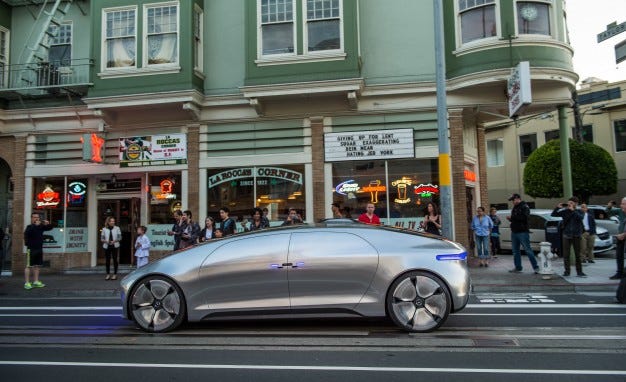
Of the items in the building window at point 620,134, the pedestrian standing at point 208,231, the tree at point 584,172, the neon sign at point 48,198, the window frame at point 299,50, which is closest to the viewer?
the pedestrian standing at point 208,231

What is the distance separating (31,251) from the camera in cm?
1170

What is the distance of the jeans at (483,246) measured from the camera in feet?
43.3

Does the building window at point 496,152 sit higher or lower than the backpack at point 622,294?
higher

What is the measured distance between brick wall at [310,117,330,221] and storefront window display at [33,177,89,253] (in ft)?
24.5

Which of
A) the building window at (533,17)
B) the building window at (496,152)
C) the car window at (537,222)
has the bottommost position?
the car window at (537,222)

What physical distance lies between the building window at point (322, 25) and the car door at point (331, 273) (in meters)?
9.03

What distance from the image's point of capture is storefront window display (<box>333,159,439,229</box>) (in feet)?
45.0

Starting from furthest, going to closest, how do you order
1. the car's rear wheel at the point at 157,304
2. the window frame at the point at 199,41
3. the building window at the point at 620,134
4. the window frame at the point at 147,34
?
the building window at the point at 620,134
the window frame at the point at 199,41
the window frame at the point at 147,34
the car's rear wheel at the point at 157,304

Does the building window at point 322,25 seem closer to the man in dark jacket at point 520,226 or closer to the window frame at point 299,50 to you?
the window frame at point 299,50

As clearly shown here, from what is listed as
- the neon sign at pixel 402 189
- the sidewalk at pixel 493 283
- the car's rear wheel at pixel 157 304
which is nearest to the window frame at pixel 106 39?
the sidewalk at pixel 493 283

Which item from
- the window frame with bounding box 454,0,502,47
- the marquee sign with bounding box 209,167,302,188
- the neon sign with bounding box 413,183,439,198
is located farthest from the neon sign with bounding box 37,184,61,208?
the window frame with bounding box 454,0,502,47

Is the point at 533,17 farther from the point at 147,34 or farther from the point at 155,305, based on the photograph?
the point at 155,305

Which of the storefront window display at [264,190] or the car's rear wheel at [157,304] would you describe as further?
the storefront window display at [264,190]

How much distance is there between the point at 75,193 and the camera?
1555 cm
